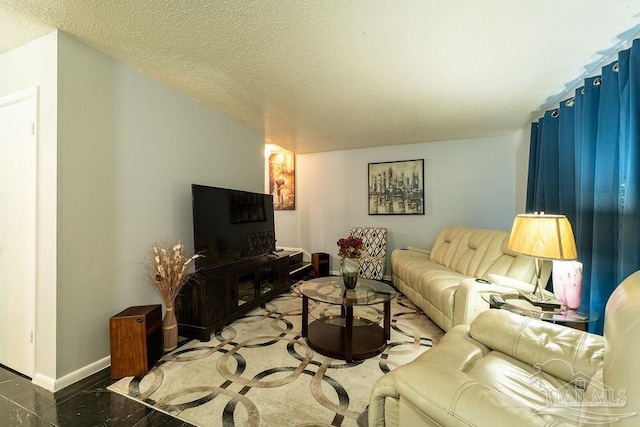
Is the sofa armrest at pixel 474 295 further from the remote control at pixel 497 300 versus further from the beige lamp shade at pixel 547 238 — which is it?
the beige lamp shade at pixel 547 238

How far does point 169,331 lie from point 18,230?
1.28 m

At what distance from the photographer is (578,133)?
7.26 ft

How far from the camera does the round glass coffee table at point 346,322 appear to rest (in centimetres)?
204

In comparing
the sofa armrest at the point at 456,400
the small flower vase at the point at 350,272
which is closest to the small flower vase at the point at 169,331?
the small flower vase at the point at 350,272

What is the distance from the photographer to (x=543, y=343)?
1.22 m

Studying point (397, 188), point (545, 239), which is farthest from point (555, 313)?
point (397, 188)

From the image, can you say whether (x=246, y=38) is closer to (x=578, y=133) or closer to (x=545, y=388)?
(x=545, y=388)

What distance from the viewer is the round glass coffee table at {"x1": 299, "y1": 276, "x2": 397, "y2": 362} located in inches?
80.4

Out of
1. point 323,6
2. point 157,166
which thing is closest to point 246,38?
point 323,6

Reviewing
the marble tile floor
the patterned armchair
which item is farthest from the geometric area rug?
the patterned armchair

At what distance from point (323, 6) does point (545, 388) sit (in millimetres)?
2127

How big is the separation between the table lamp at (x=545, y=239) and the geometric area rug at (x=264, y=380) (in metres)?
1.17

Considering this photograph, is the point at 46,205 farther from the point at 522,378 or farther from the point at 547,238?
the point at 547,238

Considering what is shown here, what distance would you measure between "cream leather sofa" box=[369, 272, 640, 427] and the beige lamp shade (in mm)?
470
